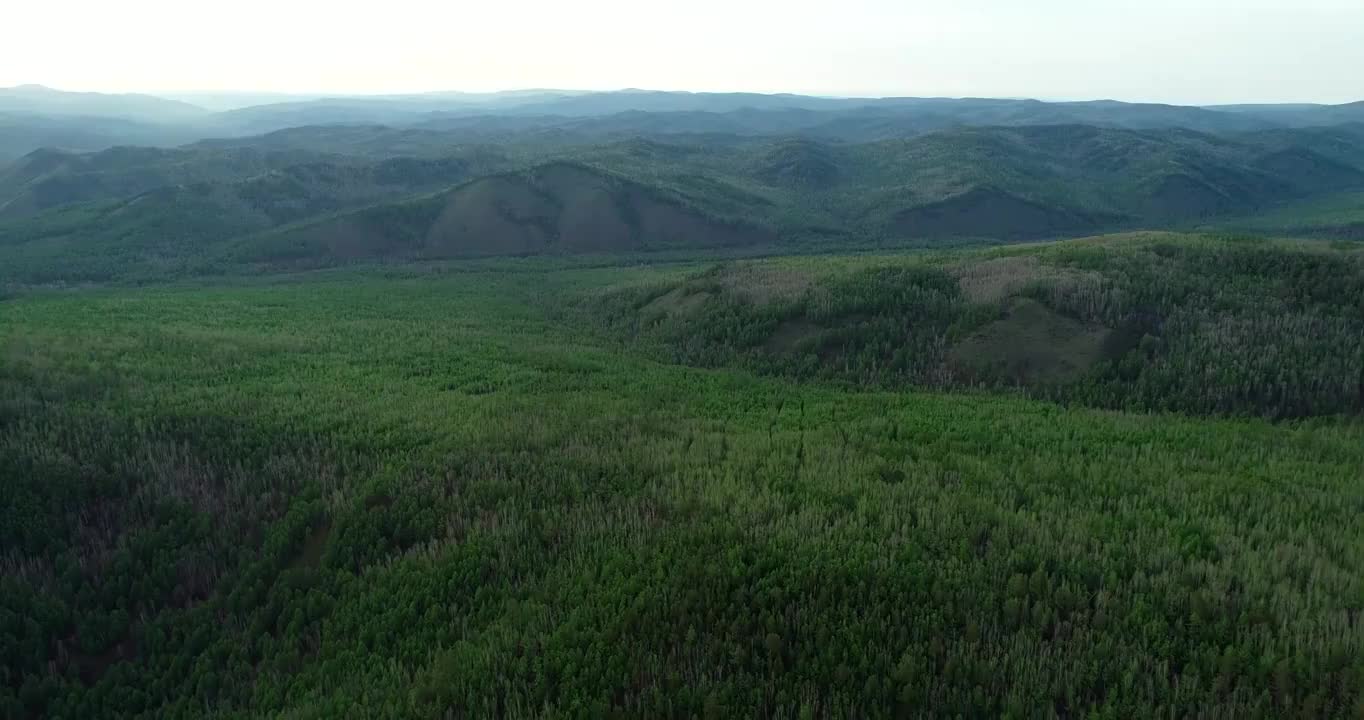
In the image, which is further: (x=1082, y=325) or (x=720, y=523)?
(x=1082, y=325)

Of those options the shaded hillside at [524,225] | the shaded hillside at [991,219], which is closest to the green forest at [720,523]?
the shaded hillside at [524,225]

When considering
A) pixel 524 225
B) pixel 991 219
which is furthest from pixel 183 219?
pixel 991 219

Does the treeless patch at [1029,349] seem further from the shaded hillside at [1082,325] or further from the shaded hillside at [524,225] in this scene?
the shaded hillside at [524,225]

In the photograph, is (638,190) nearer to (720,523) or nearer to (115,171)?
(115,171)

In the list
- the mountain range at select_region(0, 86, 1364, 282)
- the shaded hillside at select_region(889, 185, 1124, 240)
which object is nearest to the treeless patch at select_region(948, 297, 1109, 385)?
the mountain range at select_region(0, 86, 1364, 282)

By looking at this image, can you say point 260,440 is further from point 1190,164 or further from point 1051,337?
point 1190,164

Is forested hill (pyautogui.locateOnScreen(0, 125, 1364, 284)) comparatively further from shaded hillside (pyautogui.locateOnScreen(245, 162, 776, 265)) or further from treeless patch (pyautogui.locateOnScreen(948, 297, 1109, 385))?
treeless patch (pyautogui.locateOnScreen(948, 297, 1109, 385))
